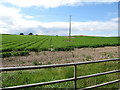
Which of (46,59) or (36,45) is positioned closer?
(46,59)

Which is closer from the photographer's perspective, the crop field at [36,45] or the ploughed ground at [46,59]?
the ploughed ground at [46,59]

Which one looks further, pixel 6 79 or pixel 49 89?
pixel 6 79

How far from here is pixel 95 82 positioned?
5.55 metres

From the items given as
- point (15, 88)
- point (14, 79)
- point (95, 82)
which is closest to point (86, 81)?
point (95, 82)

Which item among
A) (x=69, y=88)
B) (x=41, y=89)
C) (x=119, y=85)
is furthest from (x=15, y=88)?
(x=119, y=85)

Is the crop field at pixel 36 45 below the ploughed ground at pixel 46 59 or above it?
above

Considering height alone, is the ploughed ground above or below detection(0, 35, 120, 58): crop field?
below

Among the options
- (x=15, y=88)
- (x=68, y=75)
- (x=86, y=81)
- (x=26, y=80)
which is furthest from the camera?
(x=68, y=75)

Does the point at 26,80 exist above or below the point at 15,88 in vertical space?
below

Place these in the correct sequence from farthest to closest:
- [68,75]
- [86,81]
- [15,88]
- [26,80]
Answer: [68,75]
[26,80]
[86,81]
[15,88]

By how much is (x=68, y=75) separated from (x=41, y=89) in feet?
8.57

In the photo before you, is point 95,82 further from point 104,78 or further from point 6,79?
point 6,79

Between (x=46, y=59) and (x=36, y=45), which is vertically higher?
(x=36, y=45)

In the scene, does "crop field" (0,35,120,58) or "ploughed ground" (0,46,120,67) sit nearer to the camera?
"ploughed ground" (0,46,120,67)
